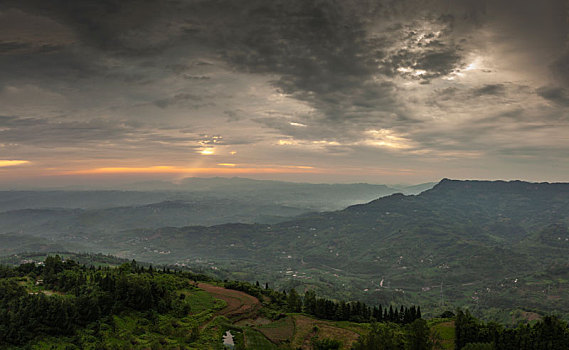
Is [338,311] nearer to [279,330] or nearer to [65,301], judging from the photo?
[279,330]

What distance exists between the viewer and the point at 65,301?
71.7 meters

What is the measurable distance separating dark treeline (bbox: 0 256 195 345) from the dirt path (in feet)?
44.3

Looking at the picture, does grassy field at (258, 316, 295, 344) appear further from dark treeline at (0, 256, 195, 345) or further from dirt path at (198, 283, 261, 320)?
dark treeline at (0, 256, 195, 345)

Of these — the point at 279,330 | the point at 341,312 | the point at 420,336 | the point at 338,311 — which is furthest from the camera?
the point at 338,311

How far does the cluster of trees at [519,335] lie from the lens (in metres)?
67.0

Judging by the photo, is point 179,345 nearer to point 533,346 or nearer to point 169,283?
point 169,283

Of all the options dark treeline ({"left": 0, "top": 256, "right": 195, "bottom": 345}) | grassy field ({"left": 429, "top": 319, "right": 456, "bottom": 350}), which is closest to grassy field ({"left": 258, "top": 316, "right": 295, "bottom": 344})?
dark treeline ({"left": 0, "top": 256, "right": 195, "bottom": 345})

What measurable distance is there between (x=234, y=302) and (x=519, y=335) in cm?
8162

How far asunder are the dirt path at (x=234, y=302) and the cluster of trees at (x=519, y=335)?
6142 centimetres

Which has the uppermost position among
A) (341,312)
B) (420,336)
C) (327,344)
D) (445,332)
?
(420,336)

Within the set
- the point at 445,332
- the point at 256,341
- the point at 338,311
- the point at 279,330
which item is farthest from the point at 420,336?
the point at 338,311

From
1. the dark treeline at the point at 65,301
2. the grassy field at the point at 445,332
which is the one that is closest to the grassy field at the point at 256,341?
the dark treeline at the point at 65,301

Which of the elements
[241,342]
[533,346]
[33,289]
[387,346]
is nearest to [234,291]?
[241,342]

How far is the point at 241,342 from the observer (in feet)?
250
